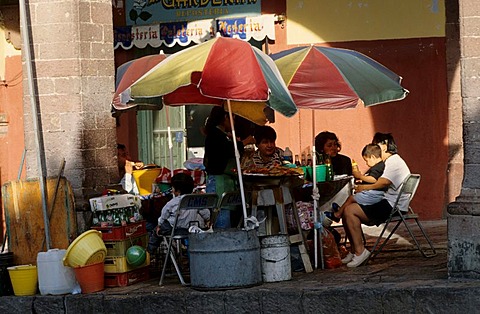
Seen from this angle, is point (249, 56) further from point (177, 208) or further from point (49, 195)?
point (49, 195)

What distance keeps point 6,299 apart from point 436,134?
23.0ft

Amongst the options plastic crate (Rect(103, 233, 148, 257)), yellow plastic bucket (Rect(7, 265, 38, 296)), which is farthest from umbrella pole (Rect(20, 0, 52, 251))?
plastic crate (Rect(103, 233, 148, 257))

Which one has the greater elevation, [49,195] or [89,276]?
[49,195]

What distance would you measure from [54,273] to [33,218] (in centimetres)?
81

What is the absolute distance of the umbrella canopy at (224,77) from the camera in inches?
388

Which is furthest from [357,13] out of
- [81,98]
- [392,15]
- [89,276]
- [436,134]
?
[89,276]

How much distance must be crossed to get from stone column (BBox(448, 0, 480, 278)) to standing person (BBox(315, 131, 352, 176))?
2788mm

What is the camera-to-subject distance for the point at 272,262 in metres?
10.6

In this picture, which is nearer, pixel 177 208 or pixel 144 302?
pixel 144 302

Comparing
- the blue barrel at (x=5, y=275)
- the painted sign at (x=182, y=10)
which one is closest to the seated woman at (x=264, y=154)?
the blue barrel at (x=5, y=275)

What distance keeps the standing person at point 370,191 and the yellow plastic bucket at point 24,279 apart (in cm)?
299

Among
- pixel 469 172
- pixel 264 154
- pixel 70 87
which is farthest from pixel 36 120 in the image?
pixel 469 172

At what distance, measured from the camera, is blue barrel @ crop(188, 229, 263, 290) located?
1030cm

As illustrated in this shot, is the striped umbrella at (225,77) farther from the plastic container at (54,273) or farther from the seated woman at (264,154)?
the plastic container at (54,273)
